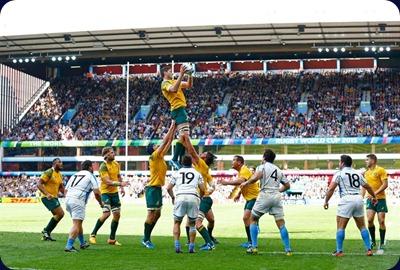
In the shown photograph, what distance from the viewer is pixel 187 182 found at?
14547 mm

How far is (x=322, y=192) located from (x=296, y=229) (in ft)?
115

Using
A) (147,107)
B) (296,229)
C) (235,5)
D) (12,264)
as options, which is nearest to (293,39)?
(235,5)

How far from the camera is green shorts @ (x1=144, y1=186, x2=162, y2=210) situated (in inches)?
629

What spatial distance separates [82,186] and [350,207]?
18.5ft

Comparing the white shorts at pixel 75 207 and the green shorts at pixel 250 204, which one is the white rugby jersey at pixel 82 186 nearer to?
the white shorts at pixel 75 207

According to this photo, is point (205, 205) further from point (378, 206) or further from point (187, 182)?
point (378, 206)

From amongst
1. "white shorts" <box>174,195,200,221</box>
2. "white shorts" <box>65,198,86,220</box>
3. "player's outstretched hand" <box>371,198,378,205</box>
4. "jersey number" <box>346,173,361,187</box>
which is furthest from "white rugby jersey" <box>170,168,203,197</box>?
"player's outstretched hand" <box>371,198,378,205</box>

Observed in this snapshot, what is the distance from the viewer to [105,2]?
5622 cm

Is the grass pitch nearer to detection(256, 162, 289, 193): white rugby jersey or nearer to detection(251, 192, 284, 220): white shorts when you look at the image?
detection(251, 192, 284, 220): white shorts

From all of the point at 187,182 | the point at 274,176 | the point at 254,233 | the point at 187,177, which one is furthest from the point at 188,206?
the point at 274,176

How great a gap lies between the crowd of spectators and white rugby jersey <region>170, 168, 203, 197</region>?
169 feet

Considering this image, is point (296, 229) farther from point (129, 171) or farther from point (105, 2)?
point (129, 171)

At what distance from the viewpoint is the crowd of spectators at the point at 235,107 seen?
66625mm

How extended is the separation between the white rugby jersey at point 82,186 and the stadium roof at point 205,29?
4158 centimetres
